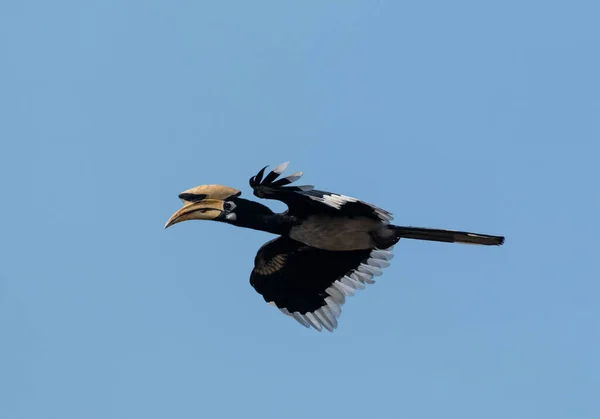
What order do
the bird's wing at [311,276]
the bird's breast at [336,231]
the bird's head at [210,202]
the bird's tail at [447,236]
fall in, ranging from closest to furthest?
1. the bird's tail at [447,236]
2. the bird's breast at [336,231]
3. the bird's head at [210,202]
4. the bird's wing at [311,276]

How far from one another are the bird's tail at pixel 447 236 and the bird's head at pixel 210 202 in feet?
6.45

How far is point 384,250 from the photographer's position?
13.4m

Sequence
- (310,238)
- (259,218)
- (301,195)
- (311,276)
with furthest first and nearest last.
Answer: (311,276) → (259,218) → (310,238) → (301,195)

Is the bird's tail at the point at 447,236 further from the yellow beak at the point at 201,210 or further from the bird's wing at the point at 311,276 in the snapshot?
the yellow beak at the point at 201,210

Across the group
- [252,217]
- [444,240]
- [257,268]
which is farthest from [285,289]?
[444,240]

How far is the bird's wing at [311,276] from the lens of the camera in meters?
13.6

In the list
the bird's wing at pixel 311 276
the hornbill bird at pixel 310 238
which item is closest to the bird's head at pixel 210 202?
the hornbill bird at pixel 310 238

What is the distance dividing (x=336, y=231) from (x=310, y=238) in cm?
32

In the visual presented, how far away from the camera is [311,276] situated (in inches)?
548

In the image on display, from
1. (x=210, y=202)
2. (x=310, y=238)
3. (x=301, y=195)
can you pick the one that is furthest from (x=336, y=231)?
(x=210, y=202)

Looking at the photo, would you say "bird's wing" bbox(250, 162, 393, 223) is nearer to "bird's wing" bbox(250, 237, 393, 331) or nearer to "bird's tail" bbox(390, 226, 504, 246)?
"bird's tail" bbox(390, 226, 504, 246)

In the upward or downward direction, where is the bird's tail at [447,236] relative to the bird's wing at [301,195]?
upward

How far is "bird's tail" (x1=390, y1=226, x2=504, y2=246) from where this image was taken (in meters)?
12.5

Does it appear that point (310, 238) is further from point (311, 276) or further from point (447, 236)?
point (447, 236)
